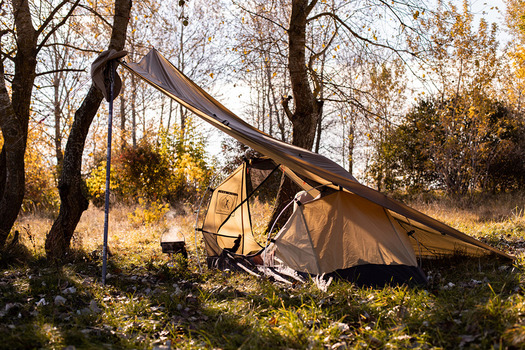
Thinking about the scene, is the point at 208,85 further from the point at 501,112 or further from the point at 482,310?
the point at 482,310

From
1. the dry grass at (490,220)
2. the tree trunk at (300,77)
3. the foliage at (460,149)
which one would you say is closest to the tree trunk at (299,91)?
the tree trunk at (300,77)

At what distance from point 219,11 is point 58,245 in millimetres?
11414

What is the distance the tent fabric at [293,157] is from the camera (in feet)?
12.5

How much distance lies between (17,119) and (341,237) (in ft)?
14.2

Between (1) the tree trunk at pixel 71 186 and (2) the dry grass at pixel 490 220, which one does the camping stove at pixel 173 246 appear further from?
(2) the dry grass at pixel 490 220

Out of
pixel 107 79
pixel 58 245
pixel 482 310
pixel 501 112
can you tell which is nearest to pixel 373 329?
pixel 482 310

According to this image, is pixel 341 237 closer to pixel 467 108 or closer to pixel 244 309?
pixel 244 309

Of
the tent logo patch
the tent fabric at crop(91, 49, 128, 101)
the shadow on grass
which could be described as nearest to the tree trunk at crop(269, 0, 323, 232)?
the tent logo patch

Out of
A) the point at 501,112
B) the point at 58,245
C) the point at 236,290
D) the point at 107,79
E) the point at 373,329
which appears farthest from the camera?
the point at 501,112

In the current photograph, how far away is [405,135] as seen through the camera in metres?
13.3

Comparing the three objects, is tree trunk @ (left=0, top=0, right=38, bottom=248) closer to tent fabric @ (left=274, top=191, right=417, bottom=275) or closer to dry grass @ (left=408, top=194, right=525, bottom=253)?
tent fabric @ (left=274, top=191, right=417, bottom=275)

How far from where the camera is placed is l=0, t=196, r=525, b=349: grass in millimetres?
2473

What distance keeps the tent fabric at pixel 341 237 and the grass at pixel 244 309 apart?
12.0 inches

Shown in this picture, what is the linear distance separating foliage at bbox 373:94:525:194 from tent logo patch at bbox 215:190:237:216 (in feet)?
12.0
